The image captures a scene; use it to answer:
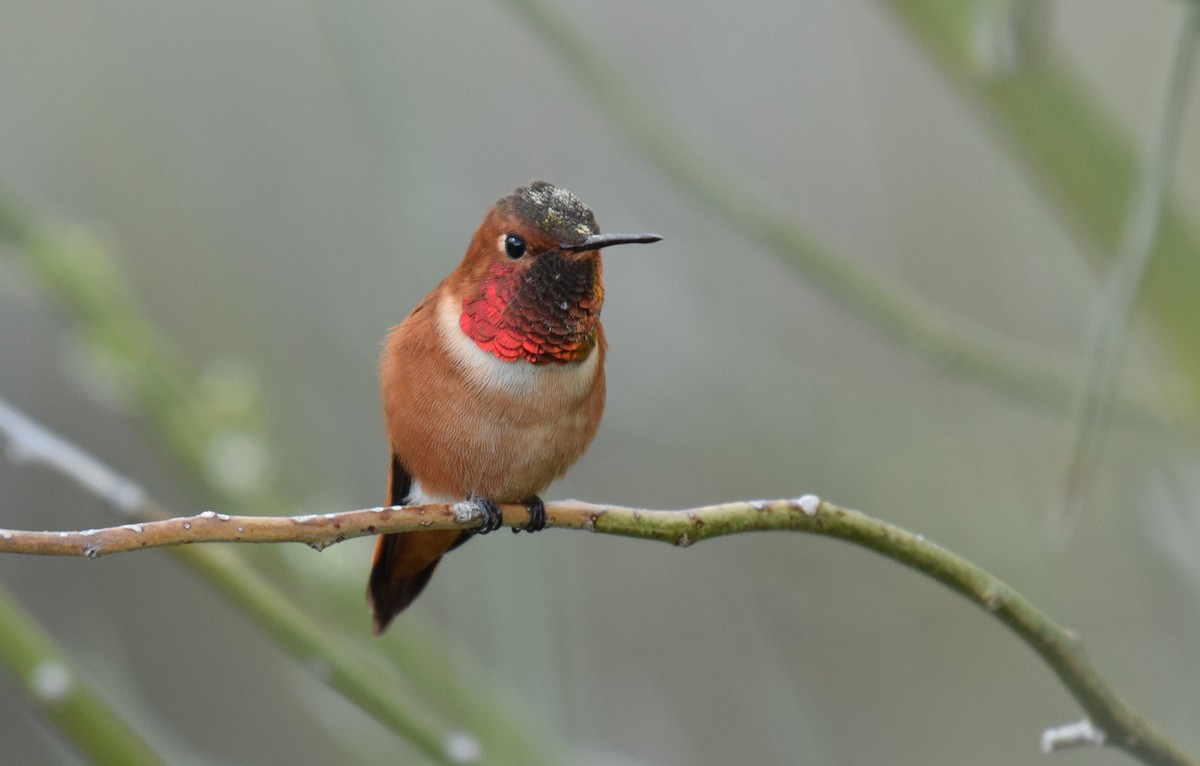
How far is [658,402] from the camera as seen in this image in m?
3.38

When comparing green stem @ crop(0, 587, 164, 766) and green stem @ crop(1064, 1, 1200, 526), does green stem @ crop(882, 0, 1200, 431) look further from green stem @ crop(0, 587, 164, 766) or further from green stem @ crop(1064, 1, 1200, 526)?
green stem @ crop(0, 587, 164, 766)

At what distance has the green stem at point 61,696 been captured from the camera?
1.59 m

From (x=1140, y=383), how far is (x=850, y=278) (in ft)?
4.47

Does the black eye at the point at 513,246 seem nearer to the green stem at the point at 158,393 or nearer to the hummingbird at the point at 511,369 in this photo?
the hummingbird at the point at 511,369

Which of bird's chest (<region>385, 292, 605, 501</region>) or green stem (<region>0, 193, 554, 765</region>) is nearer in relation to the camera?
bird's chest (<region>385, 292, 605, 501</region>)

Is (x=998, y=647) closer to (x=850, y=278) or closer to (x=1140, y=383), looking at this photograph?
(x=1140, y=383)

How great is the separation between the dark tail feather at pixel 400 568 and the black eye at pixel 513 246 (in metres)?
0.42

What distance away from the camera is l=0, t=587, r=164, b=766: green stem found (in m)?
1.59

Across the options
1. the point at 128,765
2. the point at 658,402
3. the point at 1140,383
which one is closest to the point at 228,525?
the point at 128,765

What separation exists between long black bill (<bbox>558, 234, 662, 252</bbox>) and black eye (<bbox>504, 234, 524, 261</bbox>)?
80 millimetres

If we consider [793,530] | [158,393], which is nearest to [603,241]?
[793,530]

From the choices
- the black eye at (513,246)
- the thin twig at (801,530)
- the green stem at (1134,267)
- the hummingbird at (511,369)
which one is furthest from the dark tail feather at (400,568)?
the green stem at (1134,267)

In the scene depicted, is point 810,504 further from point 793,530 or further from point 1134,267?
point 1134,267

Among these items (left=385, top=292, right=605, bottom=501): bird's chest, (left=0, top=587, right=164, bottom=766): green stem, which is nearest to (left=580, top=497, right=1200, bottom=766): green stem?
(left=385, top=292, right=605, bottom=501): bird's chest
